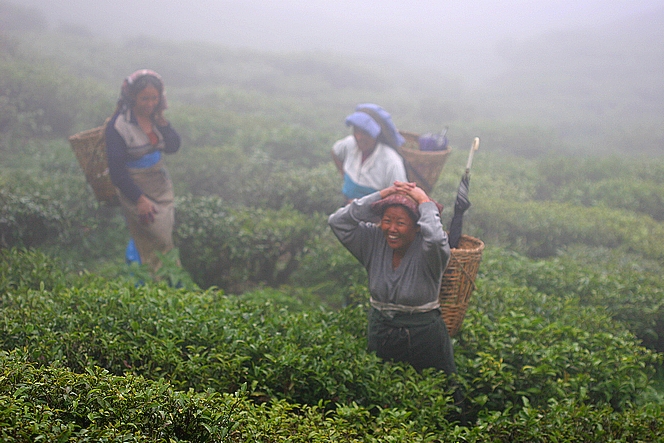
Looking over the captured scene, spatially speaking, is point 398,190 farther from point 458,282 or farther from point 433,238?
point 458,282

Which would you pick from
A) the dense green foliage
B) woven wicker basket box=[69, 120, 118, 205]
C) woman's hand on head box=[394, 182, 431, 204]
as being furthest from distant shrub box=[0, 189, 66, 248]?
woman's hand on head box=[394, 182, 431, 204]

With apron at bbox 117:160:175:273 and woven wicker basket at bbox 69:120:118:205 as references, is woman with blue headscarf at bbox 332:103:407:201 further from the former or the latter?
woven wicker basket at bbox 69:120:118:205

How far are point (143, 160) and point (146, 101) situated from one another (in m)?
0.55

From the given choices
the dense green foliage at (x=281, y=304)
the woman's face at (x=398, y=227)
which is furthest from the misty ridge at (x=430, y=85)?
the woman's face at (x=398, y=227)

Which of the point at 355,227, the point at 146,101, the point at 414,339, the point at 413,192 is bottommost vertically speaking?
the point at 414,339

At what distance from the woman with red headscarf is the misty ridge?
26.3 ft

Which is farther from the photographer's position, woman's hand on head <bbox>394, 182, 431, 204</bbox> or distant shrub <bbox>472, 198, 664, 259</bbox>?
distant shrub <bbox>472, 198, 664, 259</bbox>

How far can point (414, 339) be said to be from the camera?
11.3ft

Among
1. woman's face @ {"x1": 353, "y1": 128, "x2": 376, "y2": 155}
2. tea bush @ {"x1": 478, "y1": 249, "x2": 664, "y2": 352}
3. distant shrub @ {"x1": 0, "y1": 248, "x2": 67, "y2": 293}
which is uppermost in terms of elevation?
woman's face @ {"x1": 353, "y1": 128, "x2": 376, "y2": 155}

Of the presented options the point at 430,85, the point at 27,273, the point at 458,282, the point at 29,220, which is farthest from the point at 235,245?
the point at 430,85

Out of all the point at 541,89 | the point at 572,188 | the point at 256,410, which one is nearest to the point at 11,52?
the point at 572,188

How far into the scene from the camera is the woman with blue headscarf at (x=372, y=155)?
16.3ft

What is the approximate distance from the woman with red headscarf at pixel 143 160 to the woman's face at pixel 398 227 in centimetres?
261

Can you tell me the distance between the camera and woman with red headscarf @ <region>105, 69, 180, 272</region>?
4.97 m
